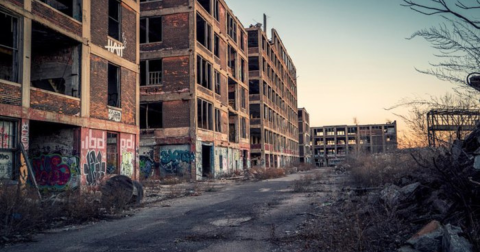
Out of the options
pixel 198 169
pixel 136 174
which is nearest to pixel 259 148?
pixel 198 169

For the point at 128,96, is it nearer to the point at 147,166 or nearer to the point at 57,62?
the point at 57,62

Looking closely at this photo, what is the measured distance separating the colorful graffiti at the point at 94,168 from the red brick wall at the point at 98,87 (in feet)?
5.02

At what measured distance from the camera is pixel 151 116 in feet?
80.1

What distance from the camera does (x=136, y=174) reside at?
16.7m

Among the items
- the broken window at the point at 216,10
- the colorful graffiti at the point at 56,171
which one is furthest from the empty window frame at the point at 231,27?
the colorful graffiti at the point at 56,171

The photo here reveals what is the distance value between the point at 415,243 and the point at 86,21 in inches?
528

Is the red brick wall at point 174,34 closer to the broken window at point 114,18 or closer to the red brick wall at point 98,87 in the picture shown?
the broken window at point 114,18


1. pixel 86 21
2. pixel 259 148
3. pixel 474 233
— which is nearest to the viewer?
pixel 474 233

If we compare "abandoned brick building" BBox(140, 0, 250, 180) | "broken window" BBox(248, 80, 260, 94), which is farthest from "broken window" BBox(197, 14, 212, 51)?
"broken window" BBox(248, 80, 260, 94)

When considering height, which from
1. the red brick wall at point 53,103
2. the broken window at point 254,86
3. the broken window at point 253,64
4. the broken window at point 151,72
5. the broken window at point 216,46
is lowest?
the red brick wall at point 53,103

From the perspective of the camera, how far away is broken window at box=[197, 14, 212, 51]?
25453 mm

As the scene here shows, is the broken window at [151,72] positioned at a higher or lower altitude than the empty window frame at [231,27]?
lower

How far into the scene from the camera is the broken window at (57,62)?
519 inches

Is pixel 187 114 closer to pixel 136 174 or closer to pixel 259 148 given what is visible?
pixel 136 174
